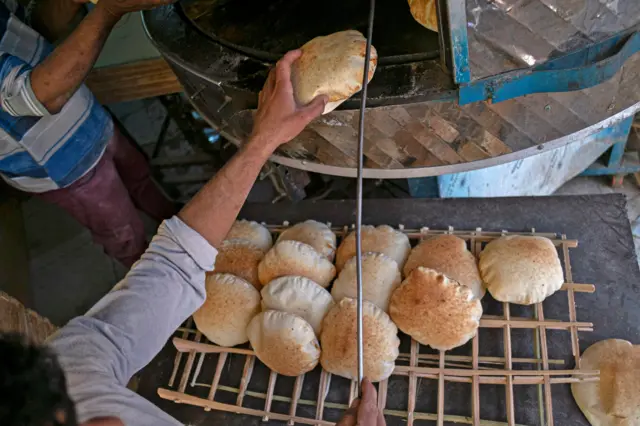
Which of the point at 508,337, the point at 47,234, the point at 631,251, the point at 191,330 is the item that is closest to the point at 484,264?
the point at 508,337

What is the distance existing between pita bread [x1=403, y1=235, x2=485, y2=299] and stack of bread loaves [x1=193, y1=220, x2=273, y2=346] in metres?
0.60

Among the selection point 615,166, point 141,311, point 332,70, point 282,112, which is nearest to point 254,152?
point 282,112

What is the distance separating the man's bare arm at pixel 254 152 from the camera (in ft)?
4.39

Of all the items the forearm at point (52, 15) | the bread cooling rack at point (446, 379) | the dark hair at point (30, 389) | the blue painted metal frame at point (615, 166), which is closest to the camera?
the dark hair at point (30, 389)

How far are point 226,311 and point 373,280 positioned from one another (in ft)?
1.79

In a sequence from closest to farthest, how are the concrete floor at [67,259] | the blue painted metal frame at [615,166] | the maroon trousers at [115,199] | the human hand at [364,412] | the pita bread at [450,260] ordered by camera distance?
the human hand at [364,412] → the pita bread at [450,260] → the maroon trousers at [115,199] → the blue painted metal frame at [615,166] → the concrete floor at [67,259]

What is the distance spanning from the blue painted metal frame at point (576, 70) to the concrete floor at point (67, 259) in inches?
83.8

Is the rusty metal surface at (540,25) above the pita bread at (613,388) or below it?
above

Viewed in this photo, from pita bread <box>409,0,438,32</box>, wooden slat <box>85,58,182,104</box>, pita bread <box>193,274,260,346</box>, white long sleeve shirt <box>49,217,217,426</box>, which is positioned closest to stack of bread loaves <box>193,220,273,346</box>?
pita bread <box>193,274,260,346</box>

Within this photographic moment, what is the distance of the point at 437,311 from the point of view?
1646mm

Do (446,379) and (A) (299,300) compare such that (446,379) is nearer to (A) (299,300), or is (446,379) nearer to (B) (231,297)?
(A) (299,300)

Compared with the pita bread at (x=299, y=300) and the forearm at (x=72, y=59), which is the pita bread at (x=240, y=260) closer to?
the pita bread at (x=299, y=300)

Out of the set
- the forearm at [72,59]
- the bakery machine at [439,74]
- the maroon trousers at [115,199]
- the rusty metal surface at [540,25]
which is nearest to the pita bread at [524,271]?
the bakery machine at [439,74]

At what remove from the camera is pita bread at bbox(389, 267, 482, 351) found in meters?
1.63
